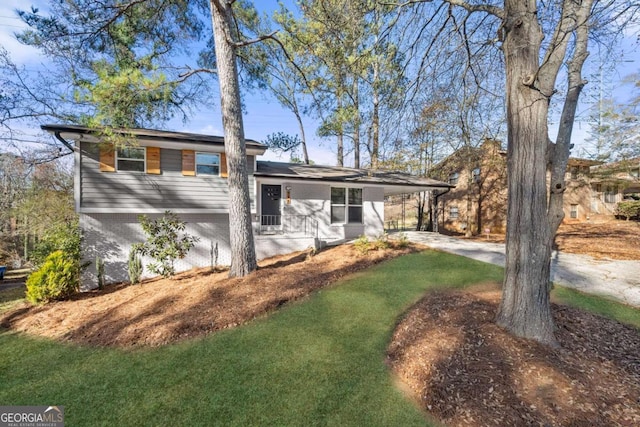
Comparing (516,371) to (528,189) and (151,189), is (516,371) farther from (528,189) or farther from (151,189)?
(151,189)

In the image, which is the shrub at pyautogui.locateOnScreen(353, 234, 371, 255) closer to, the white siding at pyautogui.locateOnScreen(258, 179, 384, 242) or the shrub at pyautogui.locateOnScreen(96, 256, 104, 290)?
the white siding at pyautogui.locateOnScreen(258, 179, 384, 242)

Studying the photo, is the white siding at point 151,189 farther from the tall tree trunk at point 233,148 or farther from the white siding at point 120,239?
the tall tree trunk at point 233,148

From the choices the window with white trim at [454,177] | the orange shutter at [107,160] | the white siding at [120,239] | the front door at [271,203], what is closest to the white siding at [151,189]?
the orange shutter at [107,160]

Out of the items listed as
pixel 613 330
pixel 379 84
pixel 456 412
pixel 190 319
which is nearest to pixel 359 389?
pixel 456 412

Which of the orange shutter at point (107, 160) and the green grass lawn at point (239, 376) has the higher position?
the orange shutter at point (107, 160)

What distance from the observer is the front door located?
10992mm

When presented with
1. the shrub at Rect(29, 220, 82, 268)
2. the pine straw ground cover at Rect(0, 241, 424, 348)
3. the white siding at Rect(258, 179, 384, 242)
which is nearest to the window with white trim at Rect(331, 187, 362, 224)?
the white siding at Rect(258, 179, 384, 242)

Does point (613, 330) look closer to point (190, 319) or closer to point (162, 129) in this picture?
point (190, 319)

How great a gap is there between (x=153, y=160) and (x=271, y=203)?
4437mm

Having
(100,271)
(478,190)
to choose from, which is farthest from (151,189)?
(478,190)

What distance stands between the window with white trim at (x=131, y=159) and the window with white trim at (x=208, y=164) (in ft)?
5.56

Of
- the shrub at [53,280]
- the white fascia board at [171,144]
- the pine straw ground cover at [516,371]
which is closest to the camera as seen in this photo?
the pine straw ground cover at [516,371]

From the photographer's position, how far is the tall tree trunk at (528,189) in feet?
11.4

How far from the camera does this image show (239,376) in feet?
10.8
